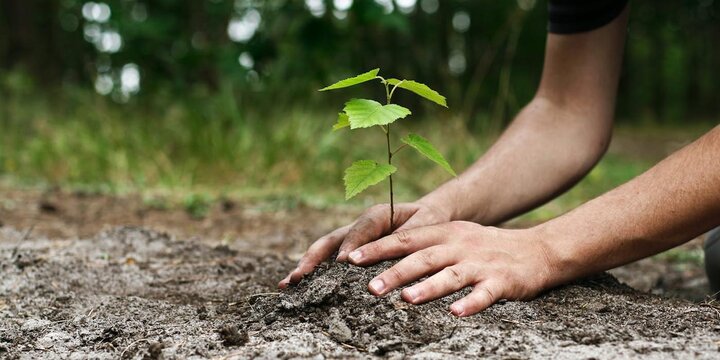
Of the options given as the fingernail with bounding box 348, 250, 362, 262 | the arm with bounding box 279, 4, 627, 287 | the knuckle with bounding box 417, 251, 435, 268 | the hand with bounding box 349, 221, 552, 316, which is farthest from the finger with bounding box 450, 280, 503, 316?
the arm with bounding box 279, 4, 627, 287

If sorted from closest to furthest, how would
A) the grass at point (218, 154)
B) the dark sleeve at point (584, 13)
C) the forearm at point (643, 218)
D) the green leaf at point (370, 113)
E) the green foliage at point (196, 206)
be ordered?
the green leaf at point (370, 113), the forearm at point (643, 218), the dark sleeve at point (584, 13), the green foliage at point (196, 206), the grass at point (218, 154)

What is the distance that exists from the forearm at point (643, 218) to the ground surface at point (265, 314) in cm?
10

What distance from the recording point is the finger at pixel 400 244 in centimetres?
153

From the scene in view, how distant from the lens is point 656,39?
17250 mm

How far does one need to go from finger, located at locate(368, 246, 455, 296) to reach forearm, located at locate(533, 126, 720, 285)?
23 centimetres

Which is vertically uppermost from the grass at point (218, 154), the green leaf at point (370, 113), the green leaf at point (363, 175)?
the grass at point (218, 154)

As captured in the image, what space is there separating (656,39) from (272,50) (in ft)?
49.4

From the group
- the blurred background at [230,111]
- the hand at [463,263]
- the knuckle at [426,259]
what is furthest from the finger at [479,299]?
the blurred background at [230,111]

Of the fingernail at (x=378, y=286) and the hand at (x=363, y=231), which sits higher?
the hand at (x=363, y=231)

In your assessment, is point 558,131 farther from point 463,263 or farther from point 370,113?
point 370,113

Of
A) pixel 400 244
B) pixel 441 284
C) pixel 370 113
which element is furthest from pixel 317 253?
pixel 370 113

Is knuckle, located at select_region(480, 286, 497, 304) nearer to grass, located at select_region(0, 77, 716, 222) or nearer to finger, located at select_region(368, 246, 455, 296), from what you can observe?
finger, located at select_region(368, 246, 455, 296)

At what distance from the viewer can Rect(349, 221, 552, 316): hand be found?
1439 mm

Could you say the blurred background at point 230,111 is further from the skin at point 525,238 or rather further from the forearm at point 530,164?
the skin at point 525,238
